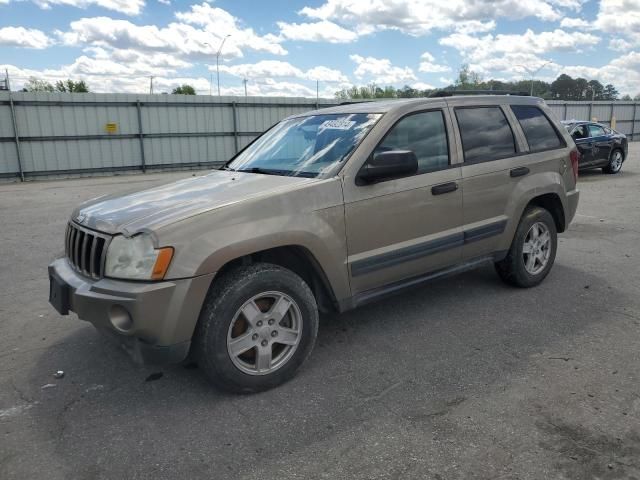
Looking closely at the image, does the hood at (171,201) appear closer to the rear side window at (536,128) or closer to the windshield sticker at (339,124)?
the windshield sticker at (339,124)

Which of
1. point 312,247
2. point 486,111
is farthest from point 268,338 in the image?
point 486,111

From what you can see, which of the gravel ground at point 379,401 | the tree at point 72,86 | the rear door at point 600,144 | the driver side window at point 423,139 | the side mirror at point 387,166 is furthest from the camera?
the tree at point 72,86

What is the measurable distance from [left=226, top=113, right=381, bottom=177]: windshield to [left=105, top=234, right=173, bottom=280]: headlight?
1.21 meters

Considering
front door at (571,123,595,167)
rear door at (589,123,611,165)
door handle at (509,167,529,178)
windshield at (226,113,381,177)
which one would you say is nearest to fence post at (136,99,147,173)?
front door at (571,123,595,167)

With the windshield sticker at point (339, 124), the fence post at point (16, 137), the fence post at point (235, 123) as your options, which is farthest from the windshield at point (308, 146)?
the fence post at point (235, 123)

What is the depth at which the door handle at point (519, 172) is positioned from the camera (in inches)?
181

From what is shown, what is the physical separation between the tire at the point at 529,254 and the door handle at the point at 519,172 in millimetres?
402

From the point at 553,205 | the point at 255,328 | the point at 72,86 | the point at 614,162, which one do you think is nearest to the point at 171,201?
the point at 255,328

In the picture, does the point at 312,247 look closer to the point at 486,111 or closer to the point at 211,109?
the point at 486,111

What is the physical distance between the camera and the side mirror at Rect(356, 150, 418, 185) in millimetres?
3520

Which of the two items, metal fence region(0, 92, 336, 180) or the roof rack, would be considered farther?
metal fence region(0, 92, 336, 180)

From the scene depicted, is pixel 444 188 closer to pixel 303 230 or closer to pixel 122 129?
pixel 303 230

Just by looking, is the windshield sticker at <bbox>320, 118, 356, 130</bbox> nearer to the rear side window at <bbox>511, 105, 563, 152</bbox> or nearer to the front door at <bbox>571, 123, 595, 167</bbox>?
the rear side window at <bbox>511, 105, 563, 152</bbox>

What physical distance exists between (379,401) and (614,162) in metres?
14.8
